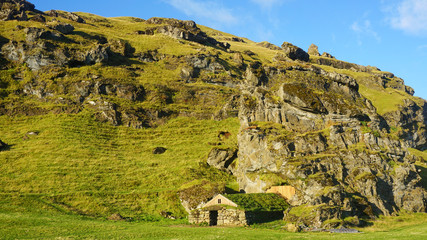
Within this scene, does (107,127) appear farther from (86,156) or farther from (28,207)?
(28,207)

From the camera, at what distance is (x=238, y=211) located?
44125 millimetres

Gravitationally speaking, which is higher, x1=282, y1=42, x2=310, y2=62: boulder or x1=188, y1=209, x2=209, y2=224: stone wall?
x1=282, y1=42, x2=310, y2=62: boulder

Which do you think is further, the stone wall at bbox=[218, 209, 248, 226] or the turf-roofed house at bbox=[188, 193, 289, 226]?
the turf-roofed house at bbox=[188, 193, 289, 226]

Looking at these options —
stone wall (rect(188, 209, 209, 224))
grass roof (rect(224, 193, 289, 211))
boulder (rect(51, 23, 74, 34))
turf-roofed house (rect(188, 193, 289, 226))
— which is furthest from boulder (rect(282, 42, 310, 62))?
stone wall (rect(188, 209, 209, 224))

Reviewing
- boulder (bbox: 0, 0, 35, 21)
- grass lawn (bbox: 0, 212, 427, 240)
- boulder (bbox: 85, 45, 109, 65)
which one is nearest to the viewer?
grass lawn (bbox: 0, 212, 427, 240)

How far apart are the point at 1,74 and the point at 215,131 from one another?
218ft

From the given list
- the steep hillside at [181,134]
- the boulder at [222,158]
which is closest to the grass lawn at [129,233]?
the steep hillside at [181,134]

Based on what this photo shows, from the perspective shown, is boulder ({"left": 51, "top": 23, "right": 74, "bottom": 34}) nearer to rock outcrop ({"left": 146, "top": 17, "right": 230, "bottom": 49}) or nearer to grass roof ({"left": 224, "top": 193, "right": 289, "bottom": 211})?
rock outcrop ({"left": 146, "top": 17, "right": 230, "bottom": 49})

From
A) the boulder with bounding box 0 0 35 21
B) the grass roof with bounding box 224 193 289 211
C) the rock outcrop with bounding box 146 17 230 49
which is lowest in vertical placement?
the grass roof with bounding box 224 193 289 211

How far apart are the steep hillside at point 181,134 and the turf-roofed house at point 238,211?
3014mm

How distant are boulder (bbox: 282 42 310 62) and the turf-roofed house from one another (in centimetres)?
14873

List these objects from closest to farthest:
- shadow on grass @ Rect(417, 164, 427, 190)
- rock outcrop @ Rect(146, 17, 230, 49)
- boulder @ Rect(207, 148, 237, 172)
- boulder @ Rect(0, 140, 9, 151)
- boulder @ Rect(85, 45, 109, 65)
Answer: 1. shadow on grass @ Rect(417, 164, 427, 190)
2. boulder @ Rect(0, 140, 9, 151)
3. boulder @ Rect(207, 148, 237, 172)
4. boulder @ Rect(85, 45, 109, 65)
5. rock outcrop @ Rect(146, 17, 230, 49)

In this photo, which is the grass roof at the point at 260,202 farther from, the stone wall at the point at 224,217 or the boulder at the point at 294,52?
the boulder at the point at 294,52

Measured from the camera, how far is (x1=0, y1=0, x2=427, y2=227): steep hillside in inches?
2084
